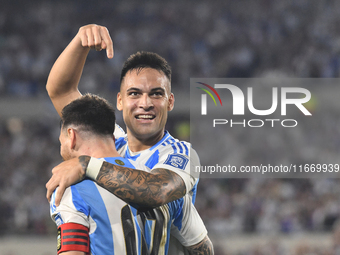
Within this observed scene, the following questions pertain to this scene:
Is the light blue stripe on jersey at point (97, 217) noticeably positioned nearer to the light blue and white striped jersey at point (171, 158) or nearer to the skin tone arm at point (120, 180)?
the skin tone arm at point (120, 180)

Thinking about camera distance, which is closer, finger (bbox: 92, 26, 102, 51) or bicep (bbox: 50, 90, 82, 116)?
finger (bbox: 92, 26, 102, 51)

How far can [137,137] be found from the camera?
11.2 ft

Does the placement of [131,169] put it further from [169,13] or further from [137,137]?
[169,13]

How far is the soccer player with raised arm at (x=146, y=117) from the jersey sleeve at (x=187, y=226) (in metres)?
0.01

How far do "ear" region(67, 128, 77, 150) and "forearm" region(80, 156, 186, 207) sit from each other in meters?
0.15

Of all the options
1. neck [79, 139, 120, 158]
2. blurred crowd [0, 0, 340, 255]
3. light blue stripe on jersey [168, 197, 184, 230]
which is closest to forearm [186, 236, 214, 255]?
light blue stripe on jersey [168, 197, 184, 230]

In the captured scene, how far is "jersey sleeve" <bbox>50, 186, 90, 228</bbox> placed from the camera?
233 cm

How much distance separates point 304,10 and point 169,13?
555 centimetres

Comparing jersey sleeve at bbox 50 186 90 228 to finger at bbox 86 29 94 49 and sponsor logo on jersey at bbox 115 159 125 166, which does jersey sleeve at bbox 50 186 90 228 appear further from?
finger at bbox 86 29 94 49

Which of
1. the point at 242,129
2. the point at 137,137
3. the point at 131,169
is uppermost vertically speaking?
the point at 242,129

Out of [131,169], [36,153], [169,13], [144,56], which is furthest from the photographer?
[169,13]

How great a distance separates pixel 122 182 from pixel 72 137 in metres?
0.44

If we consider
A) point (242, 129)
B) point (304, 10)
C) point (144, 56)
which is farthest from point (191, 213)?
point (304, 10)

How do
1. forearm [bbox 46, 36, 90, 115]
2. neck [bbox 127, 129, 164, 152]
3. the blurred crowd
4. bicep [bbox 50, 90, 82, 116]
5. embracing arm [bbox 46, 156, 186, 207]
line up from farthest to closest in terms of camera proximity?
the blurred crowd → bicep [bbox 50, 90, 82, 116] → neck [bbox 127, 129, 164, 152] → forearm [bbox 46, 36, 90, 115] → embracing arm [bbox 46, 156, 186, 207]
